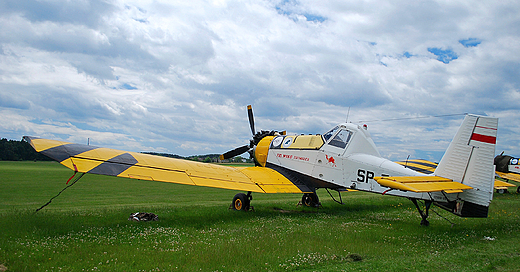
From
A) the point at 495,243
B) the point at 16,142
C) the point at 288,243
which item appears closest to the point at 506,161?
the point at 495,243

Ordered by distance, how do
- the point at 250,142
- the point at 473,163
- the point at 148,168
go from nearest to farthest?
the point at 473,163
the point at 148,168
the point at 250,142

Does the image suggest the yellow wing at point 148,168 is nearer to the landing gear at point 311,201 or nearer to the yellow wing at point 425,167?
the landing gear at point 311,201

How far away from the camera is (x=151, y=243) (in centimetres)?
614

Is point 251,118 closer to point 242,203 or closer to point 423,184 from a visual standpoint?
point 242,203

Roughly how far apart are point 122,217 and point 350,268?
6850 mm

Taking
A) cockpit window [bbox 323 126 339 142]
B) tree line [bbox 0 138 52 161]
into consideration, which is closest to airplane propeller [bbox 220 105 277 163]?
cockpit window [bbox 323 126 339 142]

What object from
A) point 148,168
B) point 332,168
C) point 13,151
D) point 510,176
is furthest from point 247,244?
point 13,151

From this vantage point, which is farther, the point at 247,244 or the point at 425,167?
the point at 425,167

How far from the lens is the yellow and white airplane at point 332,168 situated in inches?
291

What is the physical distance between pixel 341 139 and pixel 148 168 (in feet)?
21.2

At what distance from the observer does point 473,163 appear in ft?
24.8

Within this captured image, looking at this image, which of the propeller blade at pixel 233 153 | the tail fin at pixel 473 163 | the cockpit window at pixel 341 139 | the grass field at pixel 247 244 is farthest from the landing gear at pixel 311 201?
the tail fin at pixel 473 163

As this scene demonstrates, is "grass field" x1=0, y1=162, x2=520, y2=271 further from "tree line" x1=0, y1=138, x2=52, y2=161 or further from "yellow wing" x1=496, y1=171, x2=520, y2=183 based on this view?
"tree line" x1=0, y1=138, x2=52, y2=161

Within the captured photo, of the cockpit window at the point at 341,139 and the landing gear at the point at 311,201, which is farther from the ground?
the cockpit window at the point at 341,139
